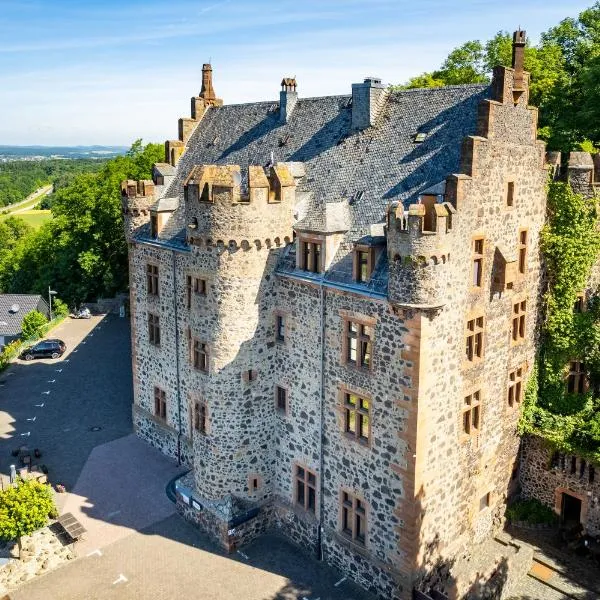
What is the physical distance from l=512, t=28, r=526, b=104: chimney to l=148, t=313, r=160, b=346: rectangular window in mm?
19348

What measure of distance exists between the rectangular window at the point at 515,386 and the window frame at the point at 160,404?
54.8 feet

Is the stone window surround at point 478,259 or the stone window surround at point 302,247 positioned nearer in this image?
the stone window surround at point 478,259

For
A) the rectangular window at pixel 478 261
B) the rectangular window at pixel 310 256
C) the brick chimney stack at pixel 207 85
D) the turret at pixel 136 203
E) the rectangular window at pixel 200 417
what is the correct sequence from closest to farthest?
the rectangular window at pixel 478 261
the rectangular window at pixel 310 256
the rectangular window at pixel 200 417
the turret at pixel 136 203
the brick chimney stack at pixel 207 85

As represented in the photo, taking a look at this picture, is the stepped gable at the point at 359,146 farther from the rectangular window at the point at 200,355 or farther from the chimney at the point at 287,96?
the rectangular window at the point at 200,355

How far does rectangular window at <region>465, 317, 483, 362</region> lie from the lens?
2256cm

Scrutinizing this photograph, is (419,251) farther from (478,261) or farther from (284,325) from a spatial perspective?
(284,325)

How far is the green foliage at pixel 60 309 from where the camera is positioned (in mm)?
61100

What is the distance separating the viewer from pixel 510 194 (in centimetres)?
2309

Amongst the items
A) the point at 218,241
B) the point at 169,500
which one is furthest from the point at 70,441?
the point at 218,241

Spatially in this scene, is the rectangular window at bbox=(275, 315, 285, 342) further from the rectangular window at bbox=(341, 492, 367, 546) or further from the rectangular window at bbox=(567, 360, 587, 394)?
the rectangular window at bbox=(567, 360, 587, 394)

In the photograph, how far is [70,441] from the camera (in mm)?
34844

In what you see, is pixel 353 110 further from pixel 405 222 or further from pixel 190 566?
pixel 190 566

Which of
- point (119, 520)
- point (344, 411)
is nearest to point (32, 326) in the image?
point (119, 520)

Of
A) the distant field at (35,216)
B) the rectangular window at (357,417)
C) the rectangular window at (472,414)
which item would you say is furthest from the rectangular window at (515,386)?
the distant field at (35,216)
